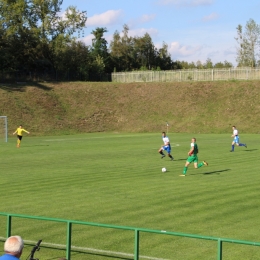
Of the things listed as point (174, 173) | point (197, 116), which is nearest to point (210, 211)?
point (174, 173)

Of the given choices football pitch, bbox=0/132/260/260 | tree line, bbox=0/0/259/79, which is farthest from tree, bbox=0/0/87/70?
football pitch, bbox=0/132/260/260

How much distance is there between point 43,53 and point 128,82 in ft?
56.0

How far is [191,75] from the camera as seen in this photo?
93.6m

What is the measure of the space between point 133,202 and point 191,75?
7458 cm

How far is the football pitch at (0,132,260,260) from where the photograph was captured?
1410 cm

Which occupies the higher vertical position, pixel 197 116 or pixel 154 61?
pixel 154 61

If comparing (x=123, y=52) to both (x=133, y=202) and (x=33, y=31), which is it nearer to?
(x=33, y=31)

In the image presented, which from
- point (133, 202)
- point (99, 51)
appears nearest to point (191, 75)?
point (99, 51)

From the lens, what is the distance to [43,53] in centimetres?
9906

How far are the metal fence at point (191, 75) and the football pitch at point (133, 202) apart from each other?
172 feet

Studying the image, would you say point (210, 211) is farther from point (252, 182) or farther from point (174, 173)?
point (174, 173)

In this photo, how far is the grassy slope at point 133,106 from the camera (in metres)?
75.9

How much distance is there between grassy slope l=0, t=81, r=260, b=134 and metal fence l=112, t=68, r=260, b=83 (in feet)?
12.2

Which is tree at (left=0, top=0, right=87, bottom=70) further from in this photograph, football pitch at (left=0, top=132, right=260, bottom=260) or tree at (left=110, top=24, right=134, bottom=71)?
football pitch at (left=0, top=132, right=260, bottom=260)
